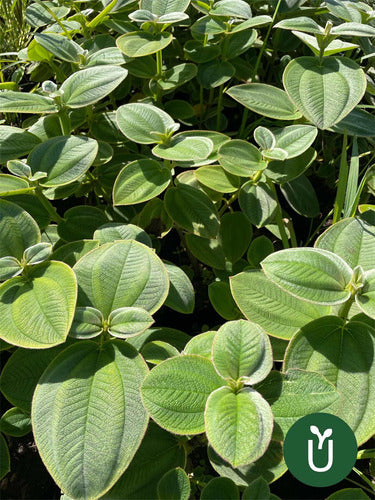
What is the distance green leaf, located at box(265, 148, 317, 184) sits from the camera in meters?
1.18

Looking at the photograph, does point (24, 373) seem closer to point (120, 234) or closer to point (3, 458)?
point (3, 458)

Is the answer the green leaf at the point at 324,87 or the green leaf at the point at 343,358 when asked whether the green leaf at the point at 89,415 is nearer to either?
the green leaf at the point at 343,358

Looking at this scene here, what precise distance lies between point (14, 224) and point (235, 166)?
0.49 meters

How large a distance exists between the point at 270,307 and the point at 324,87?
1.86 ft

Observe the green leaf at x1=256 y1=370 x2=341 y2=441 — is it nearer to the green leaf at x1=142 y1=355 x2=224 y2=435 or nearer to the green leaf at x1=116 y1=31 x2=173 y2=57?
the green leaf at x1=142 y1=355 x2=224 y2=435

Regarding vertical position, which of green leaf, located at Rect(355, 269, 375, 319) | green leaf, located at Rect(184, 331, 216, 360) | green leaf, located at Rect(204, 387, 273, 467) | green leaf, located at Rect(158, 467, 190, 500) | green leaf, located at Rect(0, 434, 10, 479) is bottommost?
green leaf, located at Rect(0, 434, 10, 479)

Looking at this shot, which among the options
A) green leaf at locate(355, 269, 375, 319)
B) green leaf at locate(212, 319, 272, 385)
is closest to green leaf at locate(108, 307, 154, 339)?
green leaf at locate(212, 319, 272, 385)

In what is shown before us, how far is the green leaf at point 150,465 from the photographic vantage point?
833 millimetres

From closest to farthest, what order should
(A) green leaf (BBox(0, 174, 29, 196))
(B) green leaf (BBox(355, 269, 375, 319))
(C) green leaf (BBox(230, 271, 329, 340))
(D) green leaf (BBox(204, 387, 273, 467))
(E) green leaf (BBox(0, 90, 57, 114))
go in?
(D) green leaf (BBox(204, 387, 273, 467)) → (B) green leaf (BBox(355, 269, 375, 319)) → (C) green leaf (BBox(230, 271, 329, 340)) → (A) green leaf (BBox(0, 174, 29, 196)) → (E) green leaf (BBox(0, 90, 57, 114))

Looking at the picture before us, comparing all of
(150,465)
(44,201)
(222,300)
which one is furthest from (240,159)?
(150,465)

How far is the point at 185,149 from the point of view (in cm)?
109

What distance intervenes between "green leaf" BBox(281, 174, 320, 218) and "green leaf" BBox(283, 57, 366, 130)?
0.27 m

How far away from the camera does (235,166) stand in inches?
44.8

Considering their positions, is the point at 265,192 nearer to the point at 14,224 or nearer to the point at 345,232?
the point at 345,232
